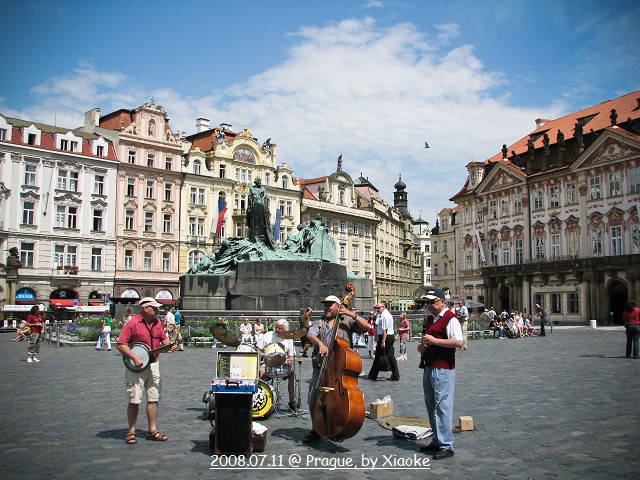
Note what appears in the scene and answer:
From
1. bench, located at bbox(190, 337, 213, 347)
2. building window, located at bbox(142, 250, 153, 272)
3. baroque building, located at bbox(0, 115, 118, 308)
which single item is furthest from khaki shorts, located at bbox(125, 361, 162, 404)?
building window, located at bbox(142, 250, 153, 272)

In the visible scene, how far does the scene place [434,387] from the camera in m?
6.43

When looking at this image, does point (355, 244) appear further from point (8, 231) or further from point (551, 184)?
point (8, 231)

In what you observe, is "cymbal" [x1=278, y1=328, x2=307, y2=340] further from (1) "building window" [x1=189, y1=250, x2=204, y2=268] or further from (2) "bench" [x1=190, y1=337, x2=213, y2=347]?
(1) "building window" [x1=189, y1=250, x2=204, y2=268]

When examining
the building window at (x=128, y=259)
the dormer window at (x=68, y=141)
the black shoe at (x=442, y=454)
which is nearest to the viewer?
the black shoe at (x=442, y=454)

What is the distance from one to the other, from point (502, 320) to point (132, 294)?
28.7 meters

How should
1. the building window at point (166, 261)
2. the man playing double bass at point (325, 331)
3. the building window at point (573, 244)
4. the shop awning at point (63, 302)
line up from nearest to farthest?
the man playing double bass at point (325, 331) < the shop awning at point (63, 302) < the building window at point (573, 244) < the building window at point (166, 261)

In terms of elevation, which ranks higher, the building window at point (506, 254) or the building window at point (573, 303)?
the building window at point (506, 254)

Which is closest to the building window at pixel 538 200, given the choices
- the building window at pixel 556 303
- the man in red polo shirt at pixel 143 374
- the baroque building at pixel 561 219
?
the baroque building at pixel 561 219

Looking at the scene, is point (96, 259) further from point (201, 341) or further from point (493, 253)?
point (493, 253)

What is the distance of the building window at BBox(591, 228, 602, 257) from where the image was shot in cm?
4250

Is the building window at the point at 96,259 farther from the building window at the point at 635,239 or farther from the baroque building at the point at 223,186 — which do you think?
the building window at the point at 635,239

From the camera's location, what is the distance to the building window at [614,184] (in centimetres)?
4134

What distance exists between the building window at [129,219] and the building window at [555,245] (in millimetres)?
31821

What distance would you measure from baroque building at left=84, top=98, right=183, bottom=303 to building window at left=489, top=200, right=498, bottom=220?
25.9 m
